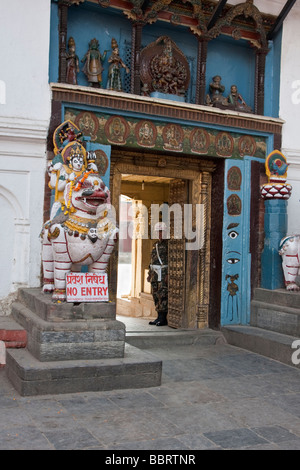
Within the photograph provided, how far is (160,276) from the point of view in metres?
8.55

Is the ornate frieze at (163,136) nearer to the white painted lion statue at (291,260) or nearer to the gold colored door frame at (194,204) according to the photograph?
the gold colored door frame at (194,204)

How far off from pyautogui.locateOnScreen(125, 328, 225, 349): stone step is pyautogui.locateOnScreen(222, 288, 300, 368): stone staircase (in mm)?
221

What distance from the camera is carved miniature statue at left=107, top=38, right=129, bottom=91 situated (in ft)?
23.0

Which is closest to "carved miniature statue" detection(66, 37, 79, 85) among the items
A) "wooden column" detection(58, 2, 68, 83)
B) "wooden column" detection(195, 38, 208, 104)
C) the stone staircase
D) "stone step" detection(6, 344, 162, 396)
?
"wooden column" detection(58, 2, 68, 83)

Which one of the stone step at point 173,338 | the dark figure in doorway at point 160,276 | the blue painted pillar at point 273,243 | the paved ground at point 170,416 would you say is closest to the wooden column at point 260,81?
the blue painted pillar at point 273,243

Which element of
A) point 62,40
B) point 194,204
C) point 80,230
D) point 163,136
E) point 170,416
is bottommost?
point 170,416

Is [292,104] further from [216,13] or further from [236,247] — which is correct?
[236,247]

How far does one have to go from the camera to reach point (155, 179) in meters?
9.88

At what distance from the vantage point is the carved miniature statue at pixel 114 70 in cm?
702

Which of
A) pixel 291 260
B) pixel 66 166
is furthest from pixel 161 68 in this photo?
pixel 291 260

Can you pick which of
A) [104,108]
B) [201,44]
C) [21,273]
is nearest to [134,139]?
[104,108]

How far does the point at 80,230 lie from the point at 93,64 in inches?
116

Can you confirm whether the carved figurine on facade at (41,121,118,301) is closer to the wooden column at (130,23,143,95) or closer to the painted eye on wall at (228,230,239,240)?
the wooden column at (130,23,143,95)
